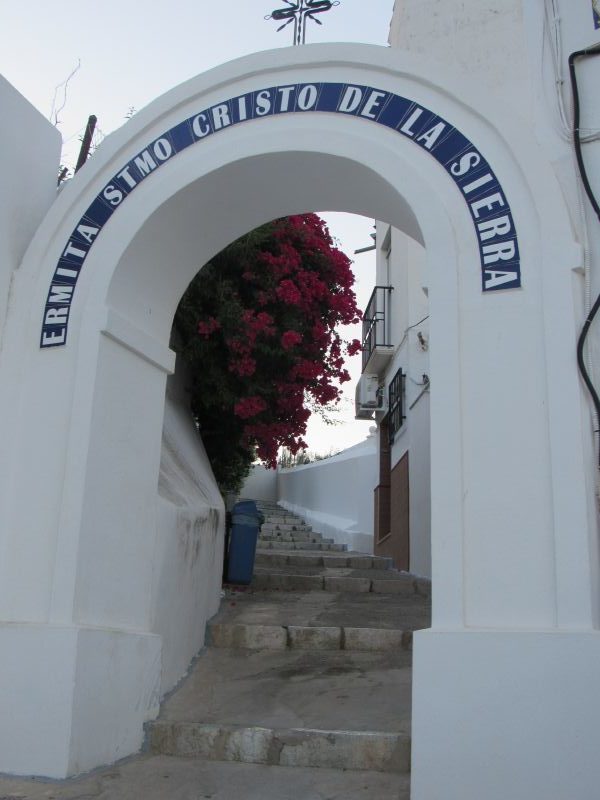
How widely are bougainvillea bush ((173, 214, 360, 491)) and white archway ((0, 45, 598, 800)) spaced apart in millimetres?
1595

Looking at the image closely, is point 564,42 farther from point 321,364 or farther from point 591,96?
point 321,364

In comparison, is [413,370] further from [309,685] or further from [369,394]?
[309,685]

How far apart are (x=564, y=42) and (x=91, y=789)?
4.87 meters

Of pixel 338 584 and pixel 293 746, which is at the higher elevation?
pixel 338 584

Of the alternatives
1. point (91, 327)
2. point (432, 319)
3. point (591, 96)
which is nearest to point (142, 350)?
point (91, 327)

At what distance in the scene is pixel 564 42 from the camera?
15.6 feet

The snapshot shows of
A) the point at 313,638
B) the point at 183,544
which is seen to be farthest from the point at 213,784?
the point at 313,638

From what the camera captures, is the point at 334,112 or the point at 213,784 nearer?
the point at 213,784

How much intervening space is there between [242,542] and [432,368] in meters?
4.36

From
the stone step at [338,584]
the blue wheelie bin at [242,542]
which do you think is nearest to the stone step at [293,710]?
the blue wheelie bin at [242,542]

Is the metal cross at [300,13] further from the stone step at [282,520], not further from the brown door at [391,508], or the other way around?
the stone step at [282,520]

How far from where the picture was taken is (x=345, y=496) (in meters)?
15.9

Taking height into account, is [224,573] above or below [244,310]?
below

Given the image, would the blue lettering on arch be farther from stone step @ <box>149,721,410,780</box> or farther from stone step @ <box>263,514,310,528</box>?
stone step @ <box>263,514,310,528</box>
